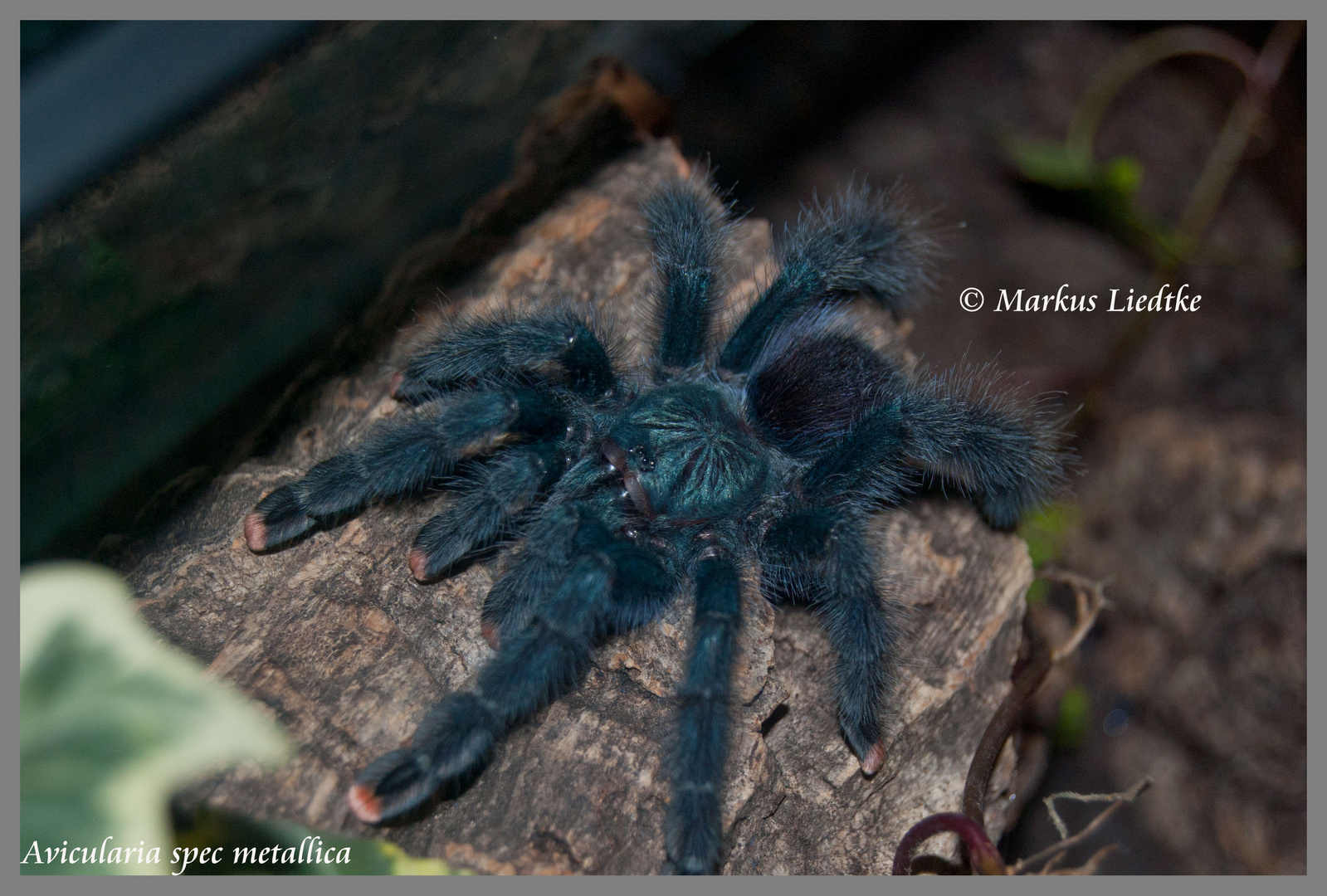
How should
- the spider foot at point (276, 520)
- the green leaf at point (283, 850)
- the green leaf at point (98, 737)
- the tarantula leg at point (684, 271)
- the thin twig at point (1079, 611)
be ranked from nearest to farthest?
the green leaf at point (98, 737) < the green leaf at point (283, 850) < the spider foot at point (276, 520) < the tarantula leg at point (684, 271) < the thin twig at point (1079, 611)

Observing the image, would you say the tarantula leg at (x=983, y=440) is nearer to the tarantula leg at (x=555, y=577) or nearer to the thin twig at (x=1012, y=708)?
the thin twig at (x=1012, y=708)

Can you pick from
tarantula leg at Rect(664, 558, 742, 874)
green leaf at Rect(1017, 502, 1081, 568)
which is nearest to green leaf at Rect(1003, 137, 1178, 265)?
green leaf at Rect(1017, 502, 1081, 568)

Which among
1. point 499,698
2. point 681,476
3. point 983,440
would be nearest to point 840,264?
point 983,440

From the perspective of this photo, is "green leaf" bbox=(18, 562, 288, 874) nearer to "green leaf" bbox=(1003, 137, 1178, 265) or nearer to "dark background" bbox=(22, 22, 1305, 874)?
"dark background" bbox=(22, 22, 1305, 874)

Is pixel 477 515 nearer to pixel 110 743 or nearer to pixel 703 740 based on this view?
pixel 703 740

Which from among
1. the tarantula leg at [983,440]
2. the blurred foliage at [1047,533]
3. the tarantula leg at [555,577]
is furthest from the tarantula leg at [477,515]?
the blurred foliage at [1047,533]
